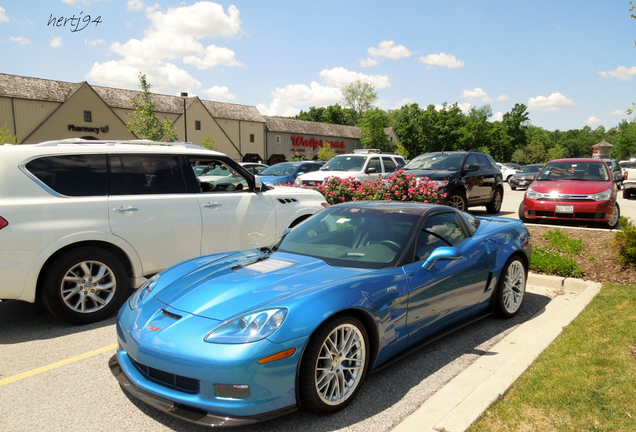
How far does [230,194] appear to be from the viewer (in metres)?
6.09

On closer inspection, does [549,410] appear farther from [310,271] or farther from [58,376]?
[58,376]

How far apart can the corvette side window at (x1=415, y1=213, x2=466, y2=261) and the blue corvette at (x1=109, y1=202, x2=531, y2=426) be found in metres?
0.01

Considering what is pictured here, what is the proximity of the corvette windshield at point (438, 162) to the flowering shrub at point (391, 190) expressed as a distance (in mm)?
1951

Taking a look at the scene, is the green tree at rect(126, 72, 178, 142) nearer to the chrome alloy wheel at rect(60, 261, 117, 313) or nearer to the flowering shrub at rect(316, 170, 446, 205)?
the flowering shrub at rect(316, 170, 446, 205)

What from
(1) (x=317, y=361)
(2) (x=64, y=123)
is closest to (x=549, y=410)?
(1) (x=317, y=361)

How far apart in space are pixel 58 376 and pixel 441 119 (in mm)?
86223

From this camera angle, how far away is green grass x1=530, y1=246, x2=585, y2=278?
6.30 meters

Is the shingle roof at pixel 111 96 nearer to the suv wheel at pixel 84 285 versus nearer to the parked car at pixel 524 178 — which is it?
the parked car at pixel 524 178

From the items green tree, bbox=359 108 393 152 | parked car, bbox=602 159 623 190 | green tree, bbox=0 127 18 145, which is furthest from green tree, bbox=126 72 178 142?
green tree, bbox=359 108 393 152

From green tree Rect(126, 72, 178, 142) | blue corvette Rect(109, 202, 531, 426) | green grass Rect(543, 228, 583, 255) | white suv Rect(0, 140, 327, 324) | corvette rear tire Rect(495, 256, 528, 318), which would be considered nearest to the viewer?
blue corvette Rect(109, 202, 531, 426)

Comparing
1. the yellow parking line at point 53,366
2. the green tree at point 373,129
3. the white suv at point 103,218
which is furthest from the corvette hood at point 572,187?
the green tree at point 373,129

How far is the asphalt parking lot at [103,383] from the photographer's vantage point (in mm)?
2893

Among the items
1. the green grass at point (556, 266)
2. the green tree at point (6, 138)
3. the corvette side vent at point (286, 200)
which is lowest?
the green grass at point (556, 266)

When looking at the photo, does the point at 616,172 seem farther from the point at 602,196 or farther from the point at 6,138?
the point at 6,138
